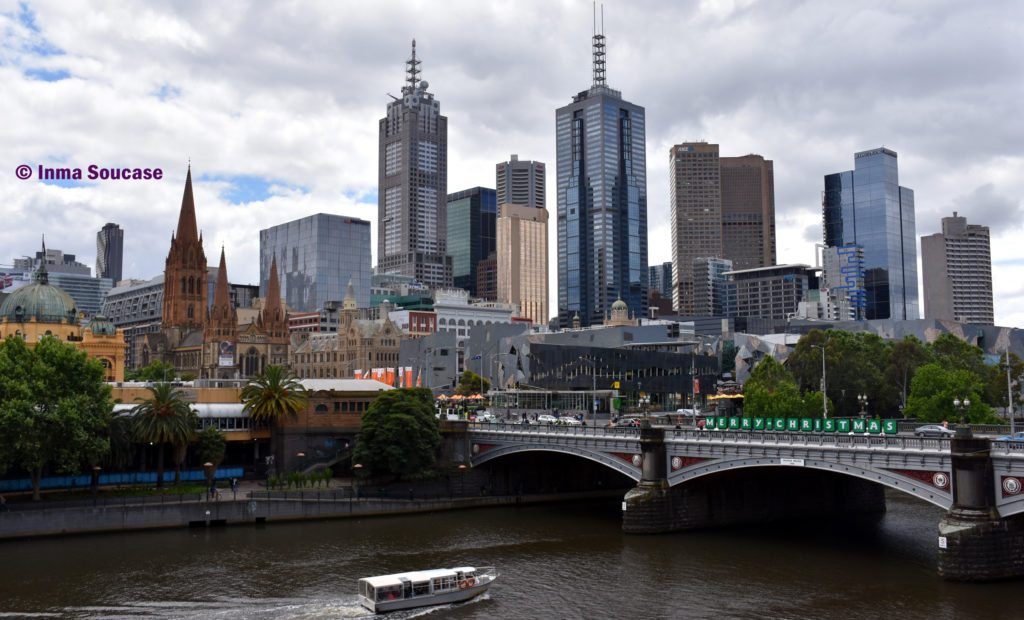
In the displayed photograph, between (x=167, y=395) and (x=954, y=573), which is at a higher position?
(x=167, y=395)

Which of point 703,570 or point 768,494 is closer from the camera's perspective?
point 703,570

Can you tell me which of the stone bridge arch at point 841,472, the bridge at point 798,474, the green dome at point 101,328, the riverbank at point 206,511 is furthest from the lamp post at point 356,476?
the green dome at point 101,328

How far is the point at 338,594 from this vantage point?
5697cm

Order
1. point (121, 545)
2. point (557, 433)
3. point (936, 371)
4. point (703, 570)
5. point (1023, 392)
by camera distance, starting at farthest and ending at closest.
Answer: point (1023, 392), point (936, 371), point (557, 433), point (121, 545), point (703, 570)

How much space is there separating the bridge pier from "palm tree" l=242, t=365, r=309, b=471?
6797cm

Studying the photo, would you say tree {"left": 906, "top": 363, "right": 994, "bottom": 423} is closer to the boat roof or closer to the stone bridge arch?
the stone bridge arch

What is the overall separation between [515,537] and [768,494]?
77.3ft

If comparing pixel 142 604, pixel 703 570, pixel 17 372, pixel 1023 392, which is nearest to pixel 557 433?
pixel 703 570

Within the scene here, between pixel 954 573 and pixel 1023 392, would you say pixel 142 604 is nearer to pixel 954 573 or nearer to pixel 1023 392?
pixel 954 573

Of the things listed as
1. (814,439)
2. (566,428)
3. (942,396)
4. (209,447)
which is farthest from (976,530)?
(209,447)

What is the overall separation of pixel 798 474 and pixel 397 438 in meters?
39.7

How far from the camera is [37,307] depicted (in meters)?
146

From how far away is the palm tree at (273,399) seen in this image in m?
99.9

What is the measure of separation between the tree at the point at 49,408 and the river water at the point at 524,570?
825 cm
